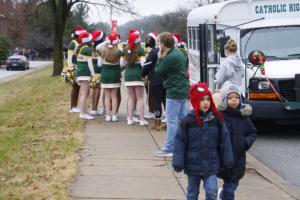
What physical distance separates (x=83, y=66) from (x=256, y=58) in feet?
12.1

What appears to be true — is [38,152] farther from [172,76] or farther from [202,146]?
[202,146]

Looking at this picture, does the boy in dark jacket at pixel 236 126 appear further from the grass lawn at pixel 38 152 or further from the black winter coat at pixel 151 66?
the black winter coat at pixel 151 66

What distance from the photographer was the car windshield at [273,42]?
11.9 meters

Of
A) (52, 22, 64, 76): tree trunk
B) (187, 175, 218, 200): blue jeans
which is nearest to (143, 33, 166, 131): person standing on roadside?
(187, 175, 218, 200): blue jeans

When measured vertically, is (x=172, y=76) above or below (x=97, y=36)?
below

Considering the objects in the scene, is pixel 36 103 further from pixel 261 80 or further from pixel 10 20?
pixel 10 20

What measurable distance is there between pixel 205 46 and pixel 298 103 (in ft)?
7.20

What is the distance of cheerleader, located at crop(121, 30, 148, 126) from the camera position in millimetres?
11660

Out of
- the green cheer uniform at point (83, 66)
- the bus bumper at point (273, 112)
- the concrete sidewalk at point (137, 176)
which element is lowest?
the concrete sidewalk at point (137, 176)

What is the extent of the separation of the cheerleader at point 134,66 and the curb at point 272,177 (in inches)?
125

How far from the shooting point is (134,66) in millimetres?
11875

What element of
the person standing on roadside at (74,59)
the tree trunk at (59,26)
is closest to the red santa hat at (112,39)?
the person standing on roadside at (74,59)

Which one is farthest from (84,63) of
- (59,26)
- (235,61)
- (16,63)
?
(16,63)

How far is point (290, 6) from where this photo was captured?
1296 centimetres
